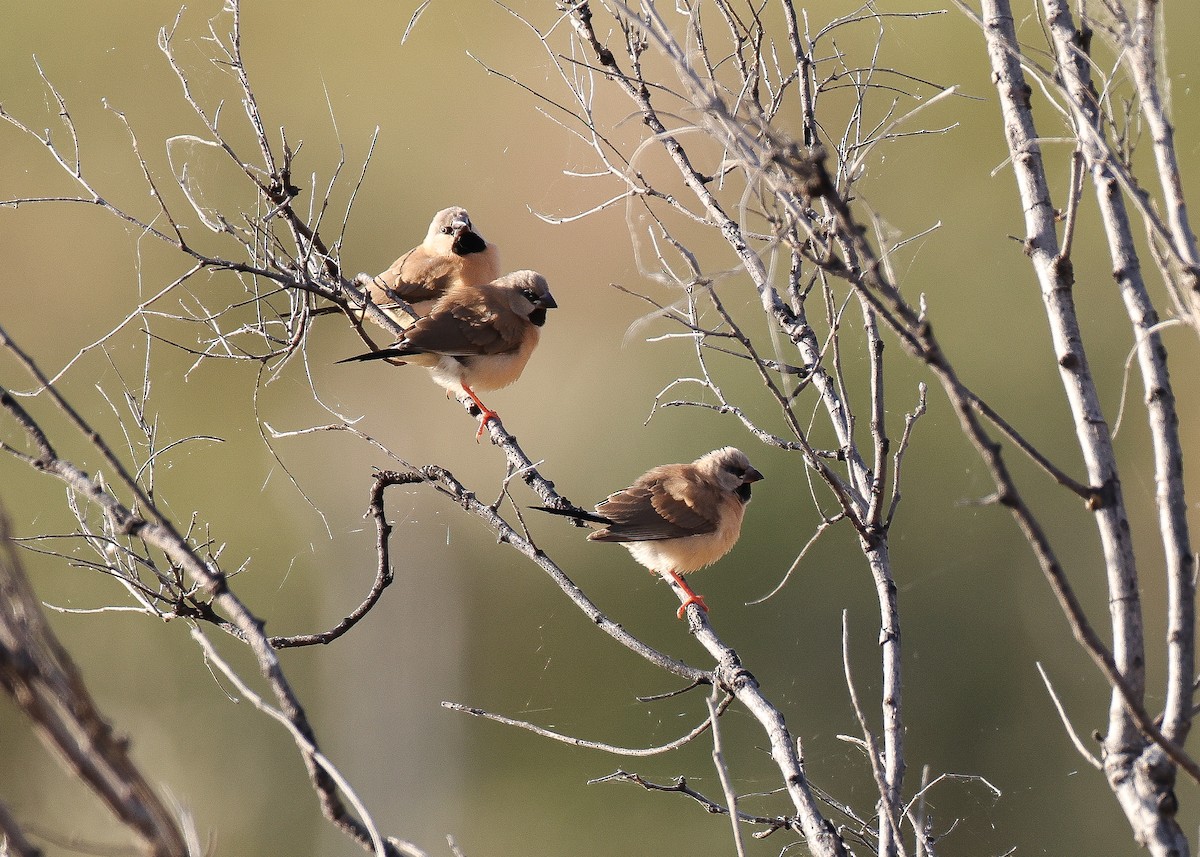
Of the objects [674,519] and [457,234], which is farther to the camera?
[457,234]

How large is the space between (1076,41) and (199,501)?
998 centimetres

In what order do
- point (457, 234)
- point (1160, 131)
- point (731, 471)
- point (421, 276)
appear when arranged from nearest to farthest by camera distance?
point (1160, 131) < point (731, 471) < point (421, 276) < point (457, 234)

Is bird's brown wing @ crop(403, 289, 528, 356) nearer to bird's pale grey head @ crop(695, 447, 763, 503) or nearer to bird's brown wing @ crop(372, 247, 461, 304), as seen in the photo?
bird's brown wing @ crop(372, 247, 461, 304)

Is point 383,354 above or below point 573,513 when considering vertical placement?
above

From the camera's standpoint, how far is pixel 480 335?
13.5 ft

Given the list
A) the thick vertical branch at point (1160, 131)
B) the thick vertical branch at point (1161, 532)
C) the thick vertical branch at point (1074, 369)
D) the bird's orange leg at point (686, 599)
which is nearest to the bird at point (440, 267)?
the bird's orange leg at point (686, 599)

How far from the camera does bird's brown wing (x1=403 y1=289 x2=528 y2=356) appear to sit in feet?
12.7

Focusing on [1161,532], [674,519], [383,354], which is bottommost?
[1161,532]

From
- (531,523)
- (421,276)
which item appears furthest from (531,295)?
(531,523)

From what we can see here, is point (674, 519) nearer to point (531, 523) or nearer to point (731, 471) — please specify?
point (731, 471)

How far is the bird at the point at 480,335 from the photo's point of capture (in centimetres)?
390

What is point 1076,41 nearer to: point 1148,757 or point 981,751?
point 1148,757

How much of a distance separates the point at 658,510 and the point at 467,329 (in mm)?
911

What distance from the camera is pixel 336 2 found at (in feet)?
39.3
